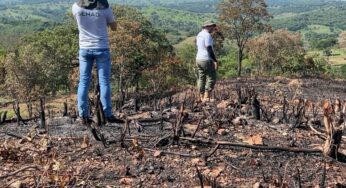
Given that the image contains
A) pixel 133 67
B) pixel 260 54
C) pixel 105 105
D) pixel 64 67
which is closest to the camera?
pixel 105 105

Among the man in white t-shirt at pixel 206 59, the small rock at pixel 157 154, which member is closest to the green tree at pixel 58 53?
the man in white t-shirt at pixel 206 59

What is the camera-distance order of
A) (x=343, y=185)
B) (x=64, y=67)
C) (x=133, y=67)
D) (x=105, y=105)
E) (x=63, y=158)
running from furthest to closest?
(x=64, y=67)
(x=133, y=67)
(x=105, y=105)
(x=63, y=158)
(x=343, y=185)

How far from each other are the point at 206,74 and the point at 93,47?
407cm

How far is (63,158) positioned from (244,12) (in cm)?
3175

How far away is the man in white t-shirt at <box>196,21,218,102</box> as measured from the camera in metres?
9.05

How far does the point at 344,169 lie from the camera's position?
422 cm

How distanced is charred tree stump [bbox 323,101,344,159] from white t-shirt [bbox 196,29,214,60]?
479 centimetres

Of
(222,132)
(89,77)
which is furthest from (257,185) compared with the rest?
(89,77)

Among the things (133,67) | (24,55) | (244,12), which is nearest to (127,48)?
(133,67)

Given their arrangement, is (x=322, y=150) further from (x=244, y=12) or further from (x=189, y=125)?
(x=244, y=12)

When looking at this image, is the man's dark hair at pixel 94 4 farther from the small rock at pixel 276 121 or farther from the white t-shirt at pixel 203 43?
the white t-shirt at pixel 203 43

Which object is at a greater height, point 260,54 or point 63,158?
point 63,158

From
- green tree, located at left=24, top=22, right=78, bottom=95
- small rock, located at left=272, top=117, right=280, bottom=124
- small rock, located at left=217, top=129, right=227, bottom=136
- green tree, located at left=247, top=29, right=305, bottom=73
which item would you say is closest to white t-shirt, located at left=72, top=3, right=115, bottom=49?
small rock, located at left=217, top=129, right=227, bottom=136

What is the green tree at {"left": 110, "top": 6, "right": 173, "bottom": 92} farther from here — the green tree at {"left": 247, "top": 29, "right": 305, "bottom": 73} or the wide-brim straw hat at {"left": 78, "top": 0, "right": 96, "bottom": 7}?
the wide-brim straw hat at {"left": 78, "top": 0, "right": 96, "bottom": 7}
